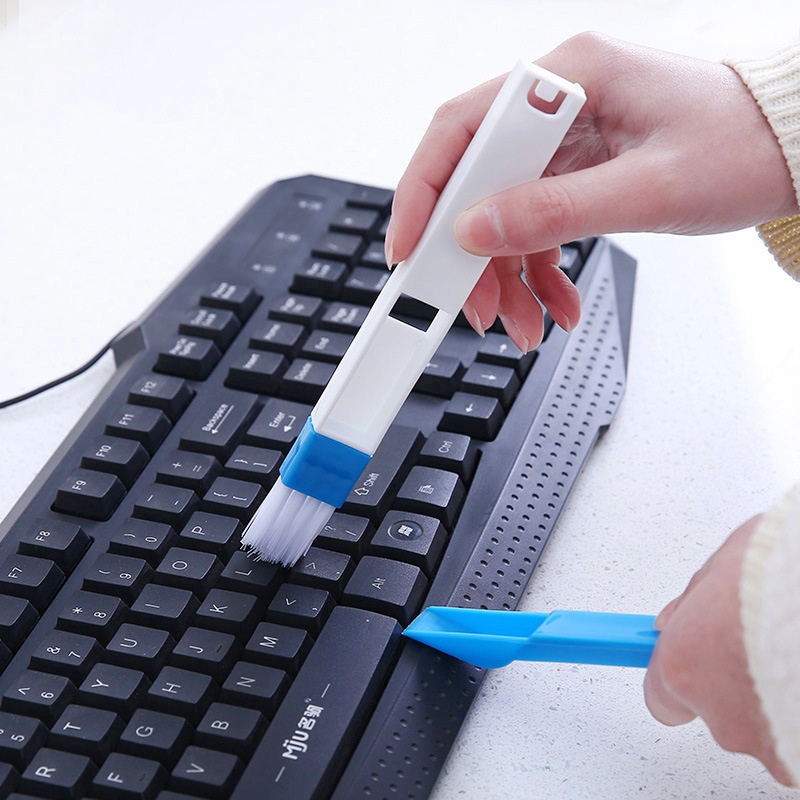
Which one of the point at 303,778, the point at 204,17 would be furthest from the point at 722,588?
the point at 204,17

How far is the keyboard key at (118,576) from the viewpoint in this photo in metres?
0.47

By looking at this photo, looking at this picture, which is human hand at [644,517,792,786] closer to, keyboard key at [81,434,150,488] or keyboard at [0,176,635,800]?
keyboard at [0,176,635,800]

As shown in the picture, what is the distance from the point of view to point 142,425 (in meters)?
0.54

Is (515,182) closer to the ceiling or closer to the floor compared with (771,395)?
closer to the ceiling

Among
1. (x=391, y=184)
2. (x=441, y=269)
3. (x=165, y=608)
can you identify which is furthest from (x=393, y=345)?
(x=391, y=184)

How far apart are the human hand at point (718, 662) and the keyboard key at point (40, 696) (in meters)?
0.22

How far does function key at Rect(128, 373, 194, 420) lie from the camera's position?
560 millimetres

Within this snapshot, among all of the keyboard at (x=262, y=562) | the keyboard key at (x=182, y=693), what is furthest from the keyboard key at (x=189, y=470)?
the keyboard key at (x=182, y=693)

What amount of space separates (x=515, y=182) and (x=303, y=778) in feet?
0.77

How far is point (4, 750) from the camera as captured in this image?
41 cm

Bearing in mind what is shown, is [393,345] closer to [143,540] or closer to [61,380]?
[143,540]

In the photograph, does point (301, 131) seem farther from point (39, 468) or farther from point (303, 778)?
point (303, 778)

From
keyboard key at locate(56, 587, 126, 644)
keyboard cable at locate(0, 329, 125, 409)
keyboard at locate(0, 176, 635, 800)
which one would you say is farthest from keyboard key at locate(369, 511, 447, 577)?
keyboard cable at locate(0, 329, 125, 409)

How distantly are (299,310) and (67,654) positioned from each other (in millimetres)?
238
